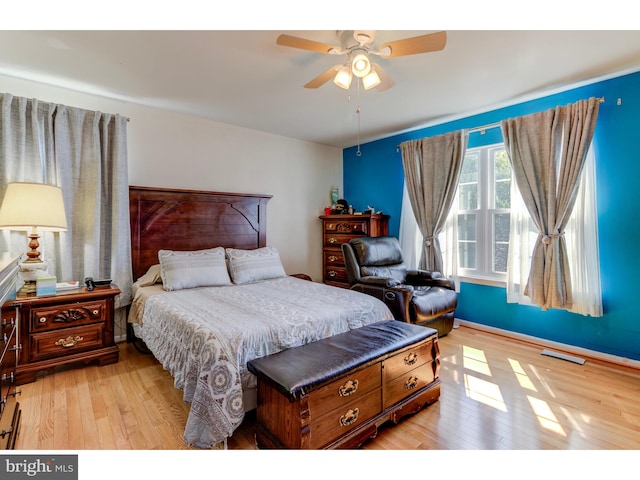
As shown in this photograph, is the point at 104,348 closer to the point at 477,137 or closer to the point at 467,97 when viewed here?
the point at 467,97

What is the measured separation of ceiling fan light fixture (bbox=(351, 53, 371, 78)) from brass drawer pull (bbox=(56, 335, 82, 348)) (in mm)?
2889

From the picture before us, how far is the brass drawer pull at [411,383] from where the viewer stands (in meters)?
1.83

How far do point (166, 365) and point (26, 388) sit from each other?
1120mm

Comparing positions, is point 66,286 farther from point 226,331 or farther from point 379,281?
point 379,281

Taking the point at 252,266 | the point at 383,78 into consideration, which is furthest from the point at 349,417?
the point at 383,78

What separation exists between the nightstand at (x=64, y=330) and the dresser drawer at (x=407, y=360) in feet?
7.50

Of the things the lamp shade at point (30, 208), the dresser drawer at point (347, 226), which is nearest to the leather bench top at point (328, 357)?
the lamp shade at point (30, 208)

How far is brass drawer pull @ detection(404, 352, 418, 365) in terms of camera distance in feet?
5.98

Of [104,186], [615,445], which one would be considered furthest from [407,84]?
[104,186]

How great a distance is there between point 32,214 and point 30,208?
0.15 feet

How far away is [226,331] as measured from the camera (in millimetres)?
1663

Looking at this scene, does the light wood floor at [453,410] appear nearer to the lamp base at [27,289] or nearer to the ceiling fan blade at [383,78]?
the lamp base at [27,289]

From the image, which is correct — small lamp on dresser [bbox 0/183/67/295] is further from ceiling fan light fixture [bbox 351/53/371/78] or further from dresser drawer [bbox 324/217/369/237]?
dresser drawer [bbox 324/217/369/237]
